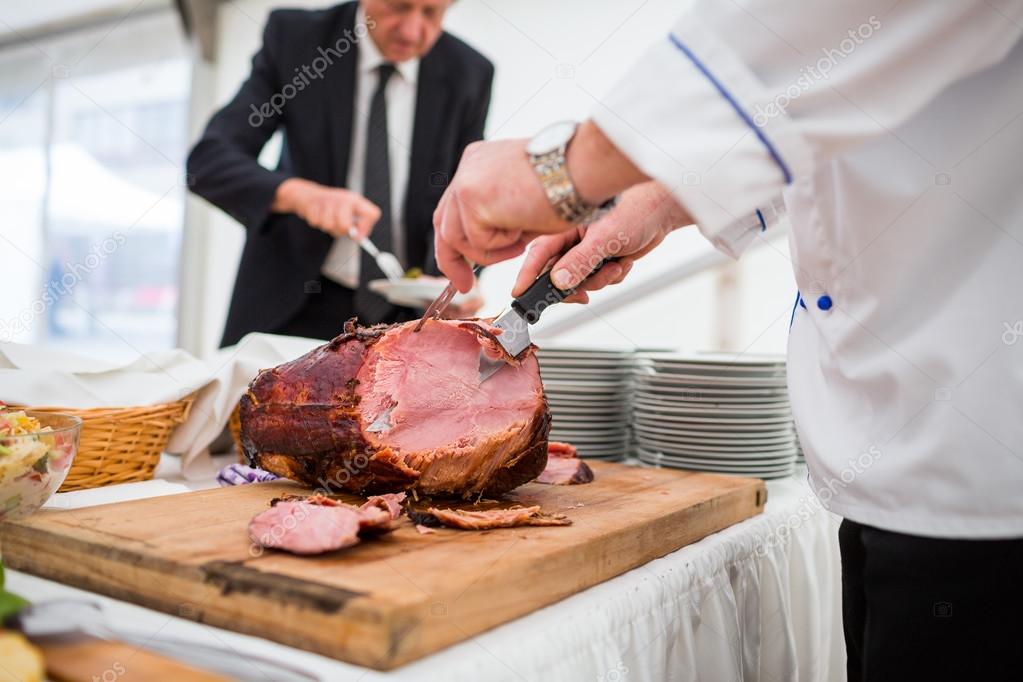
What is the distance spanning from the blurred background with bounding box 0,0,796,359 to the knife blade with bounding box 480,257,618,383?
159 inches

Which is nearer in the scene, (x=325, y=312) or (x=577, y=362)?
(x=577, y=362)

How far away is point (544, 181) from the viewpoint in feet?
3.24

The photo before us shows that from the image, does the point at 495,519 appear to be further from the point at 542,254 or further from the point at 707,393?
the point at 707,393

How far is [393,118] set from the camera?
3234mm

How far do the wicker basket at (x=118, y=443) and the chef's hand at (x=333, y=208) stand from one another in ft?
3.01

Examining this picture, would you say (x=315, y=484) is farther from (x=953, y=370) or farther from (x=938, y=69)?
(x=938, y=69)

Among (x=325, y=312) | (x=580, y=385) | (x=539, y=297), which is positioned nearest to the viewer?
(x=539, y=297)

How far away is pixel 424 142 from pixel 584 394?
146 centimetres

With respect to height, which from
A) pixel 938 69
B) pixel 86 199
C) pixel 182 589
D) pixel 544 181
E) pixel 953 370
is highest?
pixel 86 199

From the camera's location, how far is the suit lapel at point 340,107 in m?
3.08

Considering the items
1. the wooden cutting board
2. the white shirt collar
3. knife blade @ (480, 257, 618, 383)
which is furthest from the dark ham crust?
the white shirt collar

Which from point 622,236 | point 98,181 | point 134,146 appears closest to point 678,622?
point 622,236

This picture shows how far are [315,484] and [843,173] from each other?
113 cm

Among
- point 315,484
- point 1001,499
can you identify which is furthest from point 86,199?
point 1001,499
